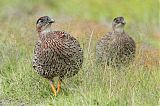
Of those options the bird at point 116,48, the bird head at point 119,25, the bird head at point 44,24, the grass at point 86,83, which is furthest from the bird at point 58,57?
the bird head at point 119,25

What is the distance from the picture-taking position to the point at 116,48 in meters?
10.9

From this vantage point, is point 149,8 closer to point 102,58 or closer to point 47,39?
point 102,58

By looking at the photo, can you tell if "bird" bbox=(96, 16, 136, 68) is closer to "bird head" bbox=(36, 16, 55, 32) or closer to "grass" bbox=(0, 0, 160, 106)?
"grass" bbox=(0, 0, 160, 106)

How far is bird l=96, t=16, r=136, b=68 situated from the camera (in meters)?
10.4

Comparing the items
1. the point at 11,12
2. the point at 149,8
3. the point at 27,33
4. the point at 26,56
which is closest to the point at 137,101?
the point at 26,56

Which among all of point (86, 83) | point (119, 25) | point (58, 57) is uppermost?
point (119, 25)

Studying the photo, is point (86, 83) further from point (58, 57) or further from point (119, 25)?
point (119, 25)

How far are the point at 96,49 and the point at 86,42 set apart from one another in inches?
30.9

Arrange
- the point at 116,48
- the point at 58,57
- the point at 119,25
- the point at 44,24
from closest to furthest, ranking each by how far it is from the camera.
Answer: the point at 58,57 → the point at 44,24 → the point at 116,48 → the point at 119,25

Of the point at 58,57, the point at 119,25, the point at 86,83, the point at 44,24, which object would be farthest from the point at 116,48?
the point at 86,83

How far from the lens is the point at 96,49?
1087 cm

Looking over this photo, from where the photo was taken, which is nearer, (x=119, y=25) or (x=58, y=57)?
(x=58, y=57)

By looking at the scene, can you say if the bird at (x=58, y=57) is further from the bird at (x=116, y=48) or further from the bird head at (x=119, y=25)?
the bird head at (x=119, y=25)

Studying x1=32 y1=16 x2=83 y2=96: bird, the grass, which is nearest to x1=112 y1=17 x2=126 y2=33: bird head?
the grass
